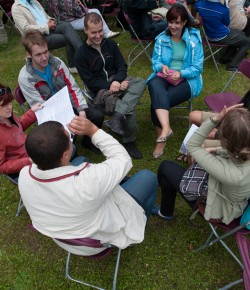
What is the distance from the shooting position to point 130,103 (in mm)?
3338

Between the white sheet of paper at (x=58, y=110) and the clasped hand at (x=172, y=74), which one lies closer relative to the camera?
the white sheet of paper at (x=58, y=110)

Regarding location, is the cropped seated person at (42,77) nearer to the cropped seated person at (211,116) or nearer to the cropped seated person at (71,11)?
the cropped seated person at (211,116)

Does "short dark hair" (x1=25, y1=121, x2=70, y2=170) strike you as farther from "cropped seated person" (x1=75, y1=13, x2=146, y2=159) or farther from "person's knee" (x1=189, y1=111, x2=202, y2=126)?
"person's knee" (x1=189, y1=111, x2=202, y2=126)

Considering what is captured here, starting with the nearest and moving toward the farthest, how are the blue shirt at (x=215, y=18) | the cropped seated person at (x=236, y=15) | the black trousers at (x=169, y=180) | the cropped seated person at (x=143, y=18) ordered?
the black trousers at (x=169, y=180) < the blue shirt at (x=215, y=18) < the cropped seated person at (x=143, y=18) < the cropped seated person at (x=236, y=15)

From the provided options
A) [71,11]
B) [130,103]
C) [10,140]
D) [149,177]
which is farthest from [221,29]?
[10,140]

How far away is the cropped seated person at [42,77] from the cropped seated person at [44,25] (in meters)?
1.77

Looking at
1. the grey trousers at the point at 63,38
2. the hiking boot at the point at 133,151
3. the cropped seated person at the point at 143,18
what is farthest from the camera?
the grey trousers at the point at 63,38

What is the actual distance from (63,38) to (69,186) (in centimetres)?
408

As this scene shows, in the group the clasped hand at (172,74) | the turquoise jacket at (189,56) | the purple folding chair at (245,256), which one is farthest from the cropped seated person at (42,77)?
the purple folding chair at (245,256)

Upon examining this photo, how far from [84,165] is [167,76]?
2128 mm

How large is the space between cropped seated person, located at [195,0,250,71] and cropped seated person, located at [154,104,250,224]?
307 cm

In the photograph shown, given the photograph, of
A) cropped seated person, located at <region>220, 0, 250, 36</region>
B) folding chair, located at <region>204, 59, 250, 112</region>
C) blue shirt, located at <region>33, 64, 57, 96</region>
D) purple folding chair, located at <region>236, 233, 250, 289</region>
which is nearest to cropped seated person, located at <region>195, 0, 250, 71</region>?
cropped seated person, located at <region>220, 0, 250, 36</region>

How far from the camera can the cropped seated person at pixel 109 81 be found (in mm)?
3314

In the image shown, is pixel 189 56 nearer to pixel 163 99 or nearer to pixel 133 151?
pixel 163 99
